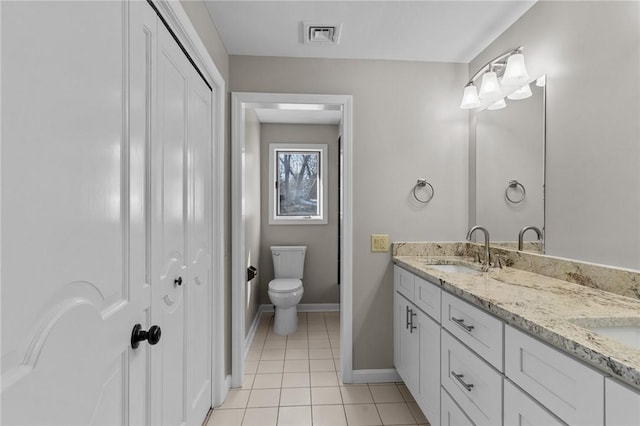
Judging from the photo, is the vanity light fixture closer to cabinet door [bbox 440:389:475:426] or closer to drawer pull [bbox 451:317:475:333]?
drawer pull [bbox 451:317:475:333]

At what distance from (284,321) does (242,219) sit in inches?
56.0

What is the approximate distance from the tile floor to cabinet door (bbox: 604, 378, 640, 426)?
1.33 meters

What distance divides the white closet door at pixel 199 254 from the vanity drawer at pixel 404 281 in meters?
1.23

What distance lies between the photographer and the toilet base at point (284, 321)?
10.3 feet

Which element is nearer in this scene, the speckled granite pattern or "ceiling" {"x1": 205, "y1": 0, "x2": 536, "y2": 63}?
the speckled granite pattern

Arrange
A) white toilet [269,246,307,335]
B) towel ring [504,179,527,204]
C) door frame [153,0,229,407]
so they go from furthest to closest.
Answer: white toilet [269,246,307,335]
door frame [153,0,229,407]
towel ring [504,179,527,204]

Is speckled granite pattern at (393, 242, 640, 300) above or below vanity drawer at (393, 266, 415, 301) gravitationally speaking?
above

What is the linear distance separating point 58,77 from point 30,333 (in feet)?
1.65

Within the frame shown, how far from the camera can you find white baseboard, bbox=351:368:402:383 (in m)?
2.22

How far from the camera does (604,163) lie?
4.37ft

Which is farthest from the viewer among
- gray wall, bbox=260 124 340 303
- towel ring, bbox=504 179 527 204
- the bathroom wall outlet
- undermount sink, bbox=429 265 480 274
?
gray wall, bbox=260 124 340 303

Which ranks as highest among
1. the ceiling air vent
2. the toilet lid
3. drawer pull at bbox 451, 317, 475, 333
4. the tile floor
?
the ceiling air vent

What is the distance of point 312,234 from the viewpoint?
381 cm

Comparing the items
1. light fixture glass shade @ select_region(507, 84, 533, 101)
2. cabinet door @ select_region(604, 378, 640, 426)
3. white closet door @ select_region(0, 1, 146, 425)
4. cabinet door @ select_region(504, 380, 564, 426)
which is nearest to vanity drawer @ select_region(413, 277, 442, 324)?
cabinet door @ select_region(504, 380, 564, 426)
